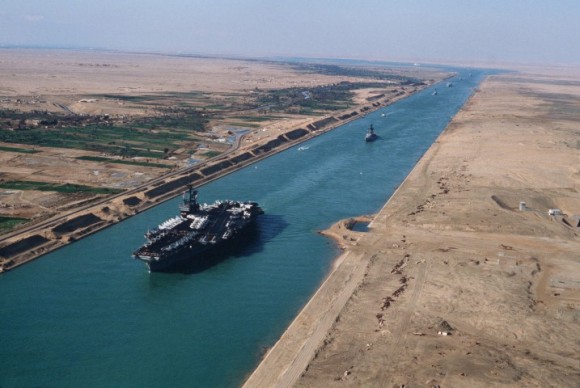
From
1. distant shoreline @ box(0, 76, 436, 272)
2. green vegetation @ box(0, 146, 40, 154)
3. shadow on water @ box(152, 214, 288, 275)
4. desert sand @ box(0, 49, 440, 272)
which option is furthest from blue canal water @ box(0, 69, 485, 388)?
green vegetation @ box(0, 146, 40, 154)

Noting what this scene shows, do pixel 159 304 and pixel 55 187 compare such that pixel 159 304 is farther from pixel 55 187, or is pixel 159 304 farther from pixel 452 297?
pixel 55 187

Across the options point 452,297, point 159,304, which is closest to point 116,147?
point 159,304

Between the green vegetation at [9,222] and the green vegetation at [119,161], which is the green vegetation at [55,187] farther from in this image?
the green vegetation at [119,161]

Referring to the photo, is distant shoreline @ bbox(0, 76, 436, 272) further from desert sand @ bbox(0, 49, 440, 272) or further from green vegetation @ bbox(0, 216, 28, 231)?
green vegetation @ bbox(0, 216, 28, 231)

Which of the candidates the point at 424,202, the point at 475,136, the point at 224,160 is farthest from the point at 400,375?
the point at 475,136

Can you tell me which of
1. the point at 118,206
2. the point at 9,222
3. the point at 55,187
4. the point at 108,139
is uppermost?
the point at 108,139

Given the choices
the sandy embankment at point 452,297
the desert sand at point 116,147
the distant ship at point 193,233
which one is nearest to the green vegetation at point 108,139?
the desert sand at point 116,147

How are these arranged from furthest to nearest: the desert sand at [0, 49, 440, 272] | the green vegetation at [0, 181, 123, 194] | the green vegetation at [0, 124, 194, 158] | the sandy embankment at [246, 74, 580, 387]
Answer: the green vegetation at [0, 124, 194, 158] < the green vegetation at [0, 181, 123, 194] < the desert sand at [0, 49, 440, 272] < the sandy embankment at [246, 74, 580, 387]
